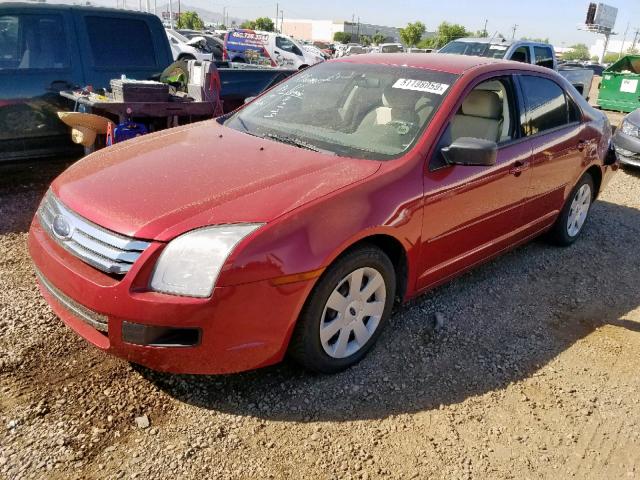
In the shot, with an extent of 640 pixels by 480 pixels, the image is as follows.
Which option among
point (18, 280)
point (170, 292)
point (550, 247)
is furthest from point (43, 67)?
point (550, 247)

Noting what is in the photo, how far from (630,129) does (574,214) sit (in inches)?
157

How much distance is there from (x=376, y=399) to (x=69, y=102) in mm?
4367

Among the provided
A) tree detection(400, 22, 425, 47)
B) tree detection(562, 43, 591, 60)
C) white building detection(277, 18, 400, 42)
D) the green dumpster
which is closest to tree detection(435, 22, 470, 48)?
tree detection(400, 22, 425, 47)

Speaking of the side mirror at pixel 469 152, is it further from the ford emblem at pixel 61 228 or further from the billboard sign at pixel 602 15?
the billboard sign at pixel 602 15

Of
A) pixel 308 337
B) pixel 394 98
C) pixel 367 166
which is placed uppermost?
pixel 394 98

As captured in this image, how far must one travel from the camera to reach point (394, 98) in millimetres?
3367

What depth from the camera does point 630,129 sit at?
7906mm

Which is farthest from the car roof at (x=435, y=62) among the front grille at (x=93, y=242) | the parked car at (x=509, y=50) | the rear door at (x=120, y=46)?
the parked car at (x=509, y=50)

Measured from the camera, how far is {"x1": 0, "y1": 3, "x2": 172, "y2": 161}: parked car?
5082mm

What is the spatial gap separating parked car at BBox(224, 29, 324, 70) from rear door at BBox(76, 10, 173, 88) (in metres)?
14.3

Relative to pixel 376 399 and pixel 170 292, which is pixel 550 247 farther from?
pixel 170 292

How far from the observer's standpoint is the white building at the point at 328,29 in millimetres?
97562

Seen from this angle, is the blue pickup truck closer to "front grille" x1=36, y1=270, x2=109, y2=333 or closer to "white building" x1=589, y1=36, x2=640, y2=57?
"front grille" x1=36, y1=270, x2=109, y2=333

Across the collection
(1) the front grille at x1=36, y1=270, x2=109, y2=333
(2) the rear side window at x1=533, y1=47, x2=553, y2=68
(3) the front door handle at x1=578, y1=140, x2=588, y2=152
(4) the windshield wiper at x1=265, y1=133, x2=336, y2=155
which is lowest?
(1) the front grille at x1=36, y1=270, x2=109, y2=333
